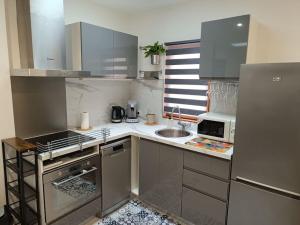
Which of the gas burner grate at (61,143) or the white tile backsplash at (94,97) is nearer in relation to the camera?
the gas burner grate at (61,143)

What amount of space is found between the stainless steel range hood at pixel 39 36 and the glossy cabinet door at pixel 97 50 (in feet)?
0.83

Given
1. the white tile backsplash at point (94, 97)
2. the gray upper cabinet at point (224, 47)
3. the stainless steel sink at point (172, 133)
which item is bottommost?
the stainless steel sink at point (172, 133)

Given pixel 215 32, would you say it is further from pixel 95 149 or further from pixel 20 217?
pixel 20 217

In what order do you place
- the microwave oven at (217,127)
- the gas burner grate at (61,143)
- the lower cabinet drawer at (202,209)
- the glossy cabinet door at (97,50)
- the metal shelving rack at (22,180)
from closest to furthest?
the metal shelving rack at (22,180) < the gas burner grate at (61,143) < the lower cabinet drawer at (202,209) < the microwave oven at (217,127) < the glossy cabinet door at (97,50)

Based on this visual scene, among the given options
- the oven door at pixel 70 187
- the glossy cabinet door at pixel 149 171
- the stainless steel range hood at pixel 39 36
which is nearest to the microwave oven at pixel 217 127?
the glossy cabinet door at pixel 149 171

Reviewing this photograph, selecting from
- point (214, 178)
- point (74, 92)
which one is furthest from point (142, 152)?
point (74, 92)

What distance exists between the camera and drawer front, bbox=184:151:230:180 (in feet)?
5.93

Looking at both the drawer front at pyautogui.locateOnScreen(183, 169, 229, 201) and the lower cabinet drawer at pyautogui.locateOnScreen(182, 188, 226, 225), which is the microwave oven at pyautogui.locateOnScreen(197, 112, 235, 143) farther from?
the lower cabinet drawer at pyautogui.locateOnScreen(182, 188, 226, 225)

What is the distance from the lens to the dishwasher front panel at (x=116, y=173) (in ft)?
7.36

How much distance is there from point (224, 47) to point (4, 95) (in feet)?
6.75

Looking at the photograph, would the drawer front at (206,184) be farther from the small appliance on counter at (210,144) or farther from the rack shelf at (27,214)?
the rack shelf at (27,214)

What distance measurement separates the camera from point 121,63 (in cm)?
264

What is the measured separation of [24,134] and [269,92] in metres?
2.26

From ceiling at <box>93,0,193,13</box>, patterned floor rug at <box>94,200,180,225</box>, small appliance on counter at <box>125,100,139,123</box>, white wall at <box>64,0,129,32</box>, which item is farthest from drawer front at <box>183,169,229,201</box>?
white wall at <box>64,0,129,32</box>
